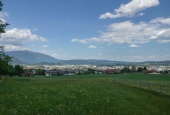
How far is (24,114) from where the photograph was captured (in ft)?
54.0

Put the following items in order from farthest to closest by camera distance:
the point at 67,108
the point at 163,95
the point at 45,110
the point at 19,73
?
1. the point at 19,73
2. the point at 163,95
3. the point at 67,108
4. the point at 45,110

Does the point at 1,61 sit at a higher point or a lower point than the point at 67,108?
higher

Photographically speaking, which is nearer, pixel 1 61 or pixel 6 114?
pixel 6 114

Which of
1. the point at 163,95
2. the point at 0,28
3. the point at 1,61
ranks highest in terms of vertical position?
the point at 0,28

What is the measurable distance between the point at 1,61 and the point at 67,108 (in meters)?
34.5

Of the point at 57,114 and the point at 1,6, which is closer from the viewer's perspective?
the point at 57,114

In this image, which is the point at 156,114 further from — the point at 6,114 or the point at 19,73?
the point at 19,73

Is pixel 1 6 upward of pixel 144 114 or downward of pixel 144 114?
upward

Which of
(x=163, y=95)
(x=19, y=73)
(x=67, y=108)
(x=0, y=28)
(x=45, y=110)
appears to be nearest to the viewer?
(x=45, y=110)

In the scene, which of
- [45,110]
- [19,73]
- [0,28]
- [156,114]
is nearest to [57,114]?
[45,110]

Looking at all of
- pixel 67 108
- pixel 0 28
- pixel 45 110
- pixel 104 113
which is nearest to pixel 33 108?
pixel 45 110

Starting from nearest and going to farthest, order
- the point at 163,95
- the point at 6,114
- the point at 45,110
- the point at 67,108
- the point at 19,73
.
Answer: the point at 6,114, the point at 45,110, the point at 67,108, the point at 163,95, the point at 19,73

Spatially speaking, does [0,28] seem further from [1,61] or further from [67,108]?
[67,108]

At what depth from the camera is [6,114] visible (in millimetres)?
16078
